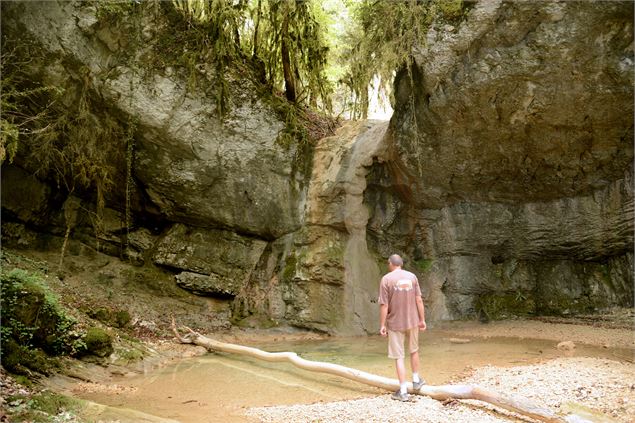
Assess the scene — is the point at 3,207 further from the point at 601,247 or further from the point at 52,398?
the point at 601,247

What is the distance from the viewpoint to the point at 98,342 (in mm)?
7094

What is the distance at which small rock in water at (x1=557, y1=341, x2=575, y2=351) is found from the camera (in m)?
8.11

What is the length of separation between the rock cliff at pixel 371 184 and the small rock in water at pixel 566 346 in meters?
3.11

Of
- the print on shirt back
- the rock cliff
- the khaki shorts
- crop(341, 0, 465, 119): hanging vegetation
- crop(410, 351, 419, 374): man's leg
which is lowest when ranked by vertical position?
crop(410, 351, 419, 374): man's leg

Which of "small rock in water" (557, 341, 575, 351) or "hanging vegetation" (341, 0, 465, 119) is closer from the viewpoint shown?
"small rock in water" (557, 341, 575, 351)

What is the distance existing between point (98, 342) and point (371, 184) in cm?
716

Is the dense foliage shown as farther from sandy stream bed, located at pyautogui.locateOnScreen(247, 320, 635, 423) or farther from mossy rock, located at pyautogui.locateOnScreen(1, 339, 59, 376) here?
sandy stream bed, located at pyautogui.locateOnScreen(247, 320, 635, 423)

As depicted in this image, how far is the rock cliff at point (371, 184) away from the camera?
973 cm

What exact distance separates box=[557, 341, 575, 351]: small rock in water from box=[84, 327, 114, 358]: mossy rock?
7.53m

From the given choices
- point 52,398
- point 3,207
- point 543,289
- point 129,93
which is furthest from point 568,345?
point 3,207

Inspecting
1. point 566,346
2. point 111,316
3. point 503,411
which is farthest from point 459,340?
point 111,316

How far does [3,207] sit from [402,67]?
9.74m

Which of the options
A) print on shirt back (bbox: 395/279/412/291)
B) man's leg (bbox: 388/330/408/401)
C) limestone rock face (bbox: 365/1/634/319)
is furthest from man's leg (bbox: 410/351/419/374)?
limestone rock face (bbox: 365/1/634/319)

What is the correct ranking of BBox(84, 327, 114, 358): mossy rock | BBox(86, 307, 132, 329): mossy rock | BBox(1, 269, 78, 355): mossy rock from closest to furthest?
BBox(1, 269, 78, 355): mossy rock
BBox(84, 327, 114, 358): mossy rock
BBox(86, 307, 132, 329): mossy rock
